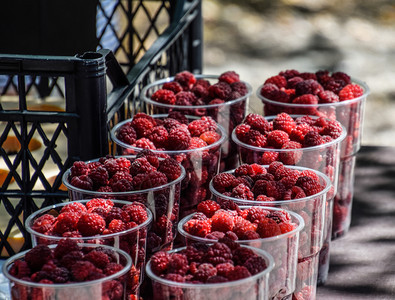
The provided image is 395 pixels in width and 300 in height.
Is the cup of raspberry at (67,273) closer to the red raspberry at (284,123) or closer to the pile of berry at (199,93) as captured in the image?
the red raspberry at (284,123)

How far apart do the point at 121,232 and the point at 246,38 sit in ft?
16.8

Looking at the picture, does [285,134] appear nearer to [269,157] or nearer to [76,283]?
[269,157]

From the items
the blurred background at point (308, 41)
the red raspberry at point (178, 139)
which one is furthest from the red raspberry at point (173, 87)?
the blurred background at point (308, 41)

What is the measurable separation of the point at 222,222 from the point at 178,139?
42 cm

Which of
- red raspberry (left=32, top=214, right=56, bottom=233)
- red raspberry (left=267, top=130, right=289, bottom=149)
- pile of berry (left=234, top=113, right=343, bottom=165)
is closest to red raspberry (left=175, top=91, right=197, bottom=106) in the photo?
pile of berry (left=234, top=113, right=343, bottom=165)

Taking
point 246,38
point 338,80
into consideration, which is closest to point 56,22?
point 338,80

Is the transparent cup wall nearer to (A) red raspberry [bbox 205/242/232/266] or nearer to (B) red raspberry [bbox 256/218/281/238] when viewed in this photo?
(B) red raspberry [bbox 256/218/281/238]

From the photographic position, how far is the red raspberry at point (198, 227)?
138cm

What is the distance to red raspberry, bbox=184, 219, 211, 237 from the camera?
4.51ft

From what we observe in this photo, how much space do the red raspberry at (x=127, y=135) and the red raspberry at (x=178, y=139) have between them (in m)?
0.10

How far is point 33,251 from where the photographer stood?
3.98 ft

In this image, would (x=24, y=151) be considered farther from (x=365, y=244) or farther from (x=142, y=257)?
(x=365, y=244)

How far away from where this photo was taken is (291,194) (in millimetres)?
1561

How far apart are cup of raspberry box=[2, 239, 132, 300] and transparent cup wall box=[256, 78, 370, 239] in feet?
3.27
